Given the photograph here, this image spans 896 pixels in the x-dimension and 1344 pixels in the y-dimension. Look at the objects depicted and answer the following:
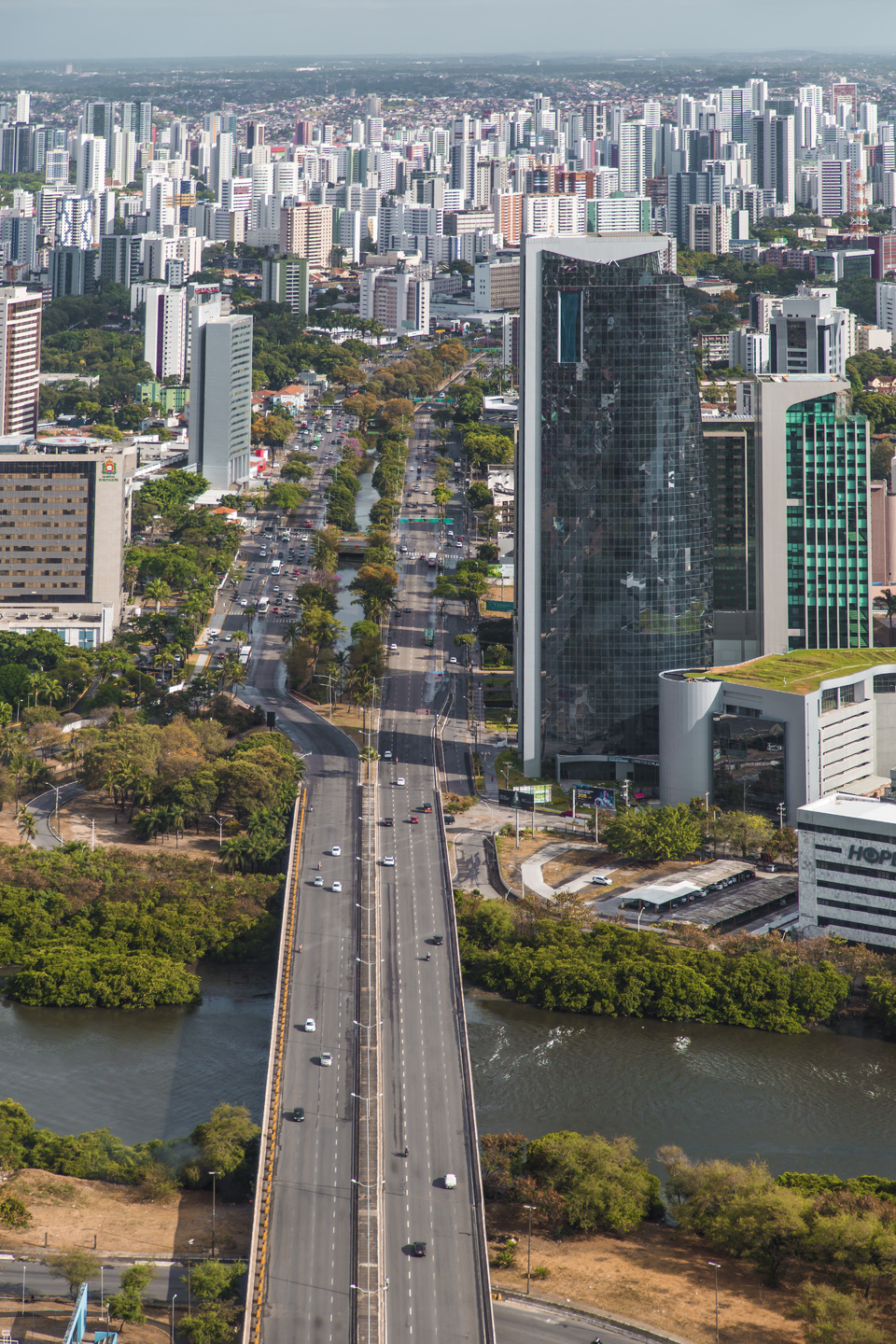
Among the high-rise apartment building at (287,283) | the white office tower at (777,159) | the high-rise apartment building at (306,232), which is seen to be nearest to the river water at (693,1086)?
the high-rise apartment building at (287,283)

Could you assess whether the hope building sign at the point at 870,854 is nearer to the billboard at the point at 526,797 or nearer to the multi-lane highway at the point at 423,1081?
the multi-lane highway at the point at 423,1081

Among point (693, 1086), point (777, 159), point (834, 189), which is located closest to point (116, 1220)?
point (693, 1086)

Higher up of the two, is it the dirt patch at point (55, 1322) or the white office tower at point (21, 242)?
the white office tower at point (21, 242)

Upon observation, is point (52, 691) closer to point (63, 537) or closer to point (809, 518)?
point (63, 537)

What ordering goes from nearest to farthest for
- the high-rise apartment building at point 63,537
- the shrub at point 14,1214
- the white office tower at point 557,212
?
the shrub at point 14,1214 < the high-rise apartment building at point 63,537 < the white office tower at point 557,212

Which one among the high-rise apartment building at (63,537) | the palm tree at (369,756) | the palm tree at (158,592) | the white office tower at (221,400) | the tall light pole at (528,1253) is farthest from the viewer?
the white office tower at (221,400)

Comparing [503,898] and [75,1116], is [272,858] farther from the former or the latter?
[75,1116]

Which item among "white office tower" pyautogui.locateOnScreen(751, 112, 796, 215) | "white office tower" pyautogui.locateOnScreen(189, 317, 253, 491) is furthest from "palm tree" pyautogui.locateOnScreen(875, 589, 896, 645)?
"white office tower" pyautogui.locateOnScreen(751, 112, 796, 215)
